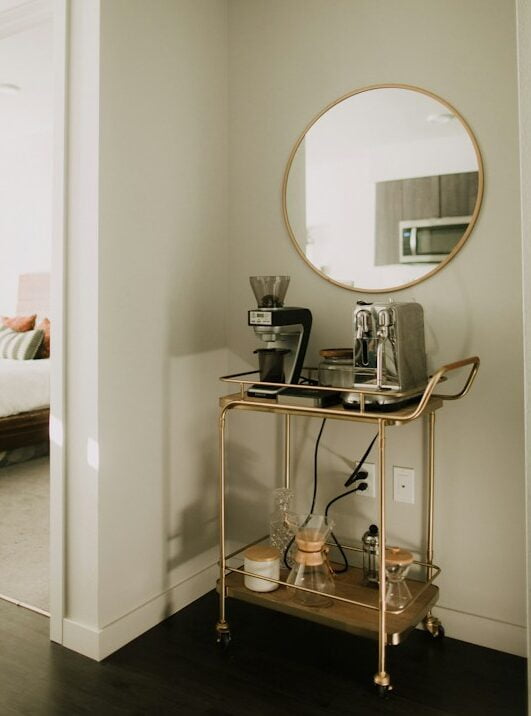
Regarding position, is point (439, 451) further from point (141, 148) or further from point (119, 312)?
point (141, 148)

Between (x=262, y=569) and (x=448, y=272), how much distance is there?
3.62 feet

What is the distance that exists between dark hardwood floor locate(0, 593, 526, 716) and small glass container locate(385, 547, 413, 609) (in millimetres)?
194

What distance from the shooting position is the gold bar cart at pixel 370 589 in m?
1.60

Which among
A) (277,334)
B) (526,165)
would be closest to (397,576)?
(277,334)

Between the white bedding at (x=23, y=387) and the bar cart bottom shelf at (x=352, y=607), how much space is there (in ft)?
8.25

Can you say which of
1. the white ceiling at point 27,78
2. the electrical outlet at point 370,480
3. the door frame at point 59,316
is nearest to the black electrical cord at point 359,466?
the electrical outlet at point 370,480

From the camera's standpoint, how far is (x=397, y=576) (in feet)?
6.00

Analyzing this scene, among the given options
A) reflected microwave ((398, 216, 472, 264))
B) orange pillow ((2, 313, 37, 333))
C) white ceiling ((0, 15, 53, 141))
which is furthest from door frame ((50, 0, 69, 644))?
orange pillow ((2, 313, 37, 333))

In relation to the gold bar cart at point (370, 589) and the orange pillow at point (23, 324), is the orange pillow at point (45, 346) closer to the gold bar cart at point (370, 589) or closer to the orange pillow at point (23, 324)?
the orange pillow at point (23, 324)

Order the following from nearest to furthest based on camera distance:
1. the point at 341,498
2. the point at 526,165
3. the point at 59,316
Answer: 1. the point at 526,165
2. the point at 59,316
3. the point at 341,498

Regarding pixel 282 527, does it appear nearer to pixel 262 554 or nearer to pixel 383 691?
pixel 262 554

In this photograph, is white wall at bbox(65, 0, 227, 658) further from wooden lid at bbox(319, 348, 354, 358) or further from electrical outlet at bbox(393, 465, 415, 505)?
electrical outlet at bbox(393, 465, 415, 505)

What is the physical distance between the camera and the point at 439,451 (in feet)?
6.44

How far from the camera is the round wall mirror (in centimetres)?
189
